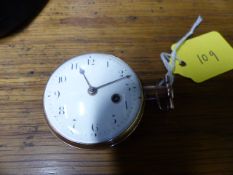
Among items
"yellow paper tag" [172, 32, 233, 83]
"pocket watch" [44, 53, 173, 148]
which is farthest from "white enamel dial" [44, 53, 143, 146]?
"yellow paper tag" [172, 32, 233, 83]

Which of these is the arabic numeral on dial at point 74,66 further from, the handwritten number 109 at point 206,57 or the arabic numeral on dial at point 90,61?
the handwritten number 109 at point 206,57

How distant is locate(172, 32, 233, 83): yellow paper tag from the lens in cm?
52

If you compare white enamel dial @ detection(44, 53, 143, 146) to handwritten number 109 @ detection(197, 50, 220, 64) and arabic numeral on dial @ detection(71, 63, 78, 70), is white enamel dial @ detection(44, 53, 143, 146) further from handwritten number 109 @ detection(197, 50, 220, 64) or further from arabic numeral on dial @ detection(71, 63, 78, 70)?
handwritten number 109 @ detection(197, 50, 220, 64)

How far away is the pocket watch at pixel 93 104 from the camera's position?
1.32 feet

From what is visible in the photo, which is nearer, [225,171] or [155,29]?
[225,171]

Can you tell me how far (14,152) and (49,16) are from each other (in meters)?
0.29

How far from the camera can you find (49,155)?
17.4 inches

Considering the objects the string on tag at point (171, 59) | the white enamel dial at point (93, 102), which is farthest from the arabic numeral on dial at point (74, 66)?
the string on tag at point (171, 59)

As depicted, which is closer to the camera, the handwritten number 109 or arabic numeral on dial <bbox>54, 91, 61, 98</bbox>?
arabic numeral on dial <bbox>54, 91, 61, 98</bbox>

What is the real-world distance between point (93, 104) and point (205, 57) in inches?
9.7

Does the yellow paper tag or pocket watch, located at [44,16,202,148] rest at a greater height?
the yellow paper tag

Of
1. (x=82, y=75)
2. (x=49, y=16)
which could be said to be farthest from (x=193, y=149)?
(x=49, y=16)

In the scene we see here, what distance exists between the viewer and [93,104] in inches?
16.1

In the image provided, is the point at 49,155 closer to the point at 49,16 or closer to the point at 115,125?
the point at 115,125
